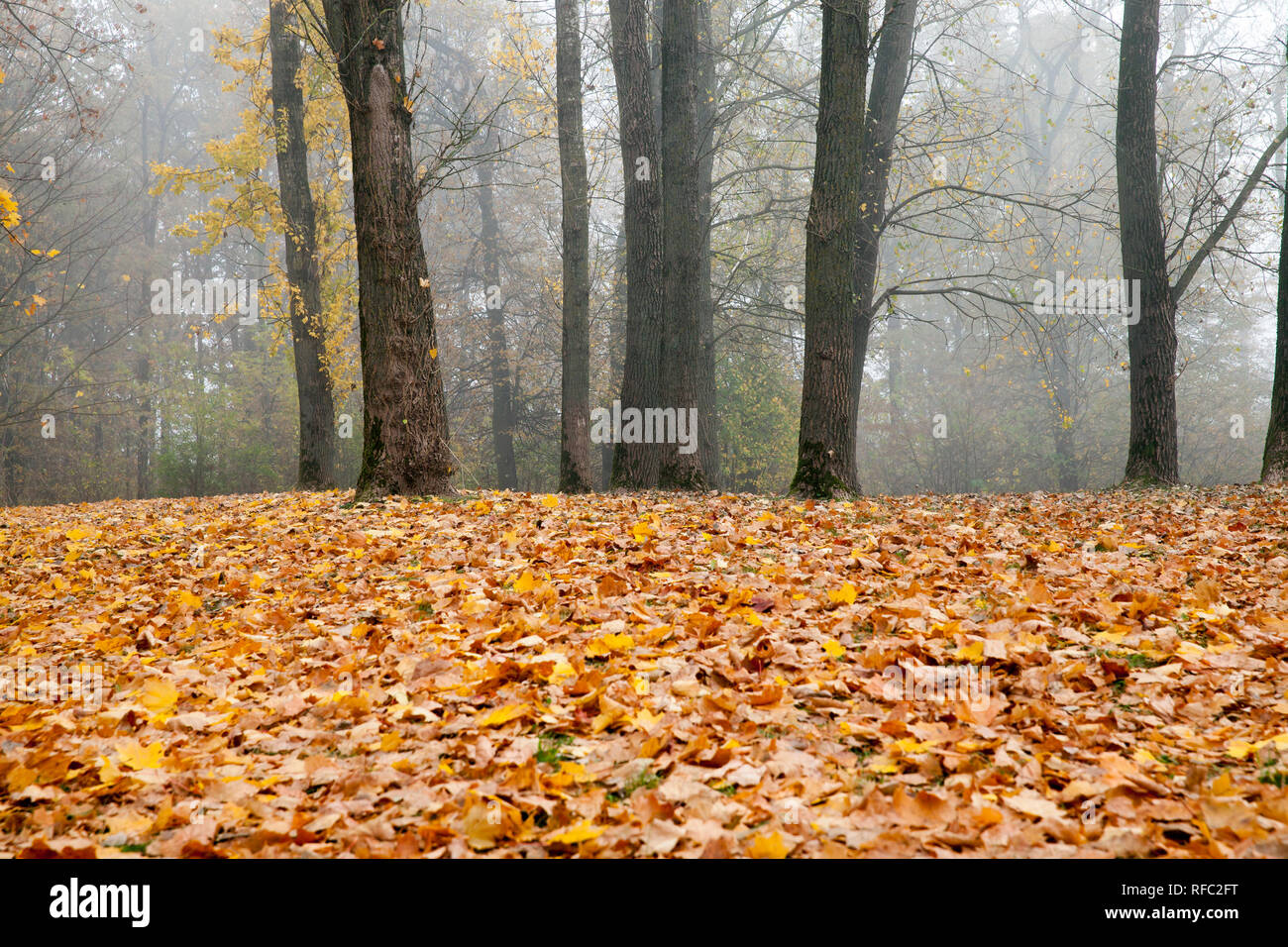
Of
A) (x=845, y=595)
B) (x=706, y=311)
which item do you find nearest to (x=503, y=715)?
(x=845, y=595)

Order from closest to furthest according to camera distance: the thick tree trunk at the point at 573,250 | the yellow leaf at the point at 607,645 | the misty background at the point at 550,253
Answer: the yellow leaf at the point at 607,645, the thick tree trunk at the point at 573,250, the misty background at the point at 550,253

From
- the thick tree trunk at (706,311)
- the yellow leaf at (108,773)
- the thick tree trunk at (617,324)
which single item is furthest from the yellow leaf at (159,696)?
the thick tree trunk at (617,324)

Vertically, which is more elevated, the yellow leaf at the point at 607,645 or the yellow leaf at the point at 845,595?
the yellow leaf at the point at 845,595

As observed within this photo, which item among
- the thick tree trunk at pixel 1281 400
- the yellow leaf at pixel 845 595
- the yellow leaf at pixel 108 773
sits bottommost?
the yellow leaf at pixel 108 773

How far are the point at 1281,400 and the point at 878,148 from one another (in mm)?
5613

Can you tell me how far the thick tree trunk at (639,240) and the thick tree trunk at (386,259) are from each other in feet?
9.10

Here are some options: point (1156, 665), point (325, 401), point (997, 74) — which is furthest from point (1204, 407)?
point (1156, 665)

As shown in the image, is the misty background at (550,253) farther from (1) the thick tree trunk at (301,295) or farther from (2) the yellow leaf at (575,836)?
(2) the yellow leaf at (575,836)

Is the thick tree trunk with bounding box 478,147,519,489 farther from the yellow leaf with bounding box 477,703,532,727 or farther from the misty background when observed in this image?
the yellow leaf with bounding box 477,703,532,727

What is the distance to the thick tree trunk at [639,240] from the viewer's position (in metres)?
9.27

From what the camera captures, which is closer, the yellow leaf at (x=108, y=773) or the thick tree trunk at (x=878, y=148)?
the yellow leaf at (x=108, y=773)

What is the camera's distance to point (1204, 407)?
2528 centimetres

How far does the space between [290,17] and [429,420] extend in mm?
9359

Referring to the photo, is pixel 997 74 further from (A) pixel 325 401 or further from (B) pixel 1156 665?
(B) pixel 1156 665
